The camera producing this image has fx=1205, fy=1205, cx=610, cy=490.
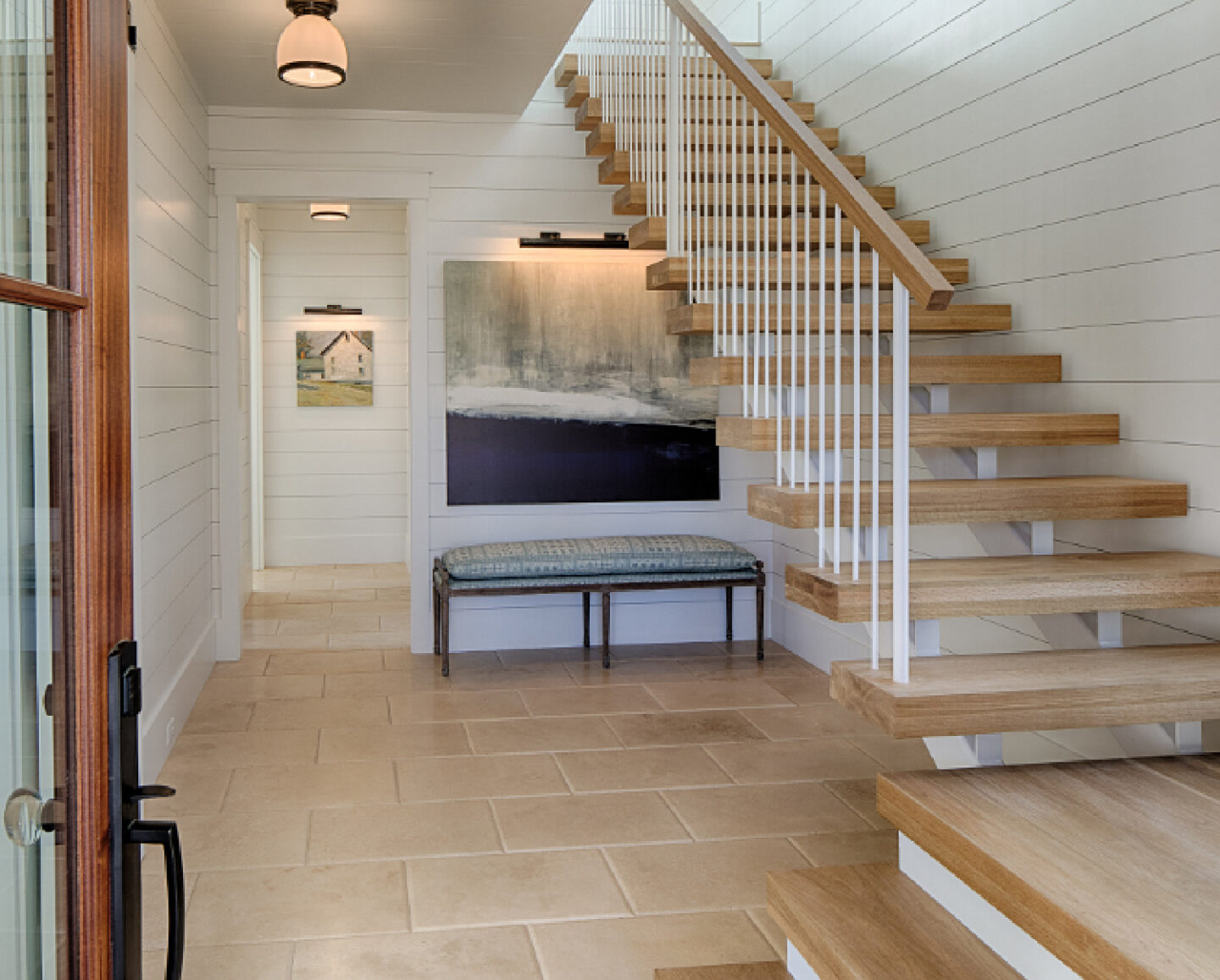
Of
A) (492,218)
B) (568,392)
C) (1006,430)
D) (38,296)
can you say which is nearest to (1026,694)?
(1006,430)

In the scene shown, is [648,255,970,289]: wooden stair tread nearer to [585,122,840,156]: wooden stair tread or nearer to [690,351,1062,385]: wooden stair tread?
[690,351,1062,385]: wooden stair tread

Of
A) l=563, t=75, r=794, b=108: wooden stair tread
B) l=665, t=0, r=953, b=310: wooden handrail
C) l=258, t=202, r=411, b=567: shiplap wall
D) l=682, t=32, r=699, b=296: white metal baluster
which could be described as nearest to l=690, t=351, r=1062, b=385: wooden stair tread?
l=682, t=32, r=699, b=296: white metal baluster

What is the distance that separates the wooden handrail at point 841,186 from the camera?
252 cm

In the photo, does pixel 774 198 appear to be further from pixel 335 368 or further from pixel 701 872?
pixel 335 368

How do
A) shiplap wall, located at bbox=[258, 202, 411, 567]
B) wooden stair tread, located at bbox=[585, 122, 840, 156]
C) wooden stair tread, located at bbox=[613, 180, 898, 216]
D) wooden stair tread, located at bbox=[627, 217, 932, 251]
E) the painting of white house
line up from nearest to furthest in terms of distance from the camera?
1. wooden stair tread, located at bbox=[627, 217, 932, 251]
2. wooden stair tread, located at bbox=[613, 180, 898, 216]
3. wooden stair tread, located at bbox=[585, 122, 840, 156]
4. shiplap wall, located at bbox=[258, 202, 411, 567]
5. the painting of white house

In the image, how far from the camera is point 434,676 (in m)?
5.59

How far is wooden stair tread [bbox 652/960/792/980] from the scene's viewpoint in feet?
8.75

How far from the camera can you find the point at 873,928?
91.7 inches

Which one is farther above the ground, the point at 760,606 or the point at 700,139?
the point at 700,139

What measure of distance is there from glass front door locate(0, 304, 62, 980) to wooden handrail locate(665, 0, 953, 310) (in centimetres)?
185

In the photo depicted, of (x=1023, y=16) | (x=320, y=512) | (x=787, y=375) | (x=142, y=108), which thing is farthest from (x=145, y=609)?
(x=320, y=512)

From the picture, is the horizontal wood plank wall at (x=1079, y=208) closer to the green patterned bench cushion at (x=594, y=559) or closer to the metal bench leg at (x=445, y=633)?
the green patterned bench cushion at (x=594, y=559)

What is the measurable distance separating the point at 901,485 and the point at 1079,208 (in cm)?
163

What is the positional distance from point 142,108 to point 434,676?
9.08ft
